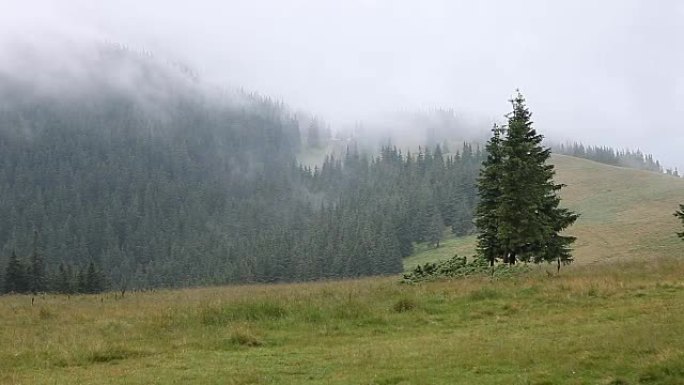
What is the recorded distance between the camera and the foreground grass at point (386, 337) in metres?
11.5

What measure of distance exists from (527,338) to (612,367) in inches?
163

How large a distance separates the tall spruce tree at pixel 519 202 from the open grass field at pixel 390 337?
167 inches

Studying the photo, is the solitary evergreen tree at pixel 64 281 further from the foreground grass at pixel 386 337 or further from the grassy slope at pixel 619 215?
the foreground grass at pixel 386 337

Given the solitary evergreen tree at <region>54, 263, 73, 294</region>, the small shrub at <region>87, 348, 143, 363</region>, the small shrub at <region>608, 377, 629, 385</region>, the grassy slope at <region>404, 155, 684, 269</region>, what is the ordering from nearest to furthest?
the small shrub at <region>608, 377, 629, 385</region>, the small shrub at <region>87, 348, 143, 363</region>, the grassy slope at <region>404, 155, 684, 269</region>, the solitary evergreen tree at <region>54, 263, 73, 294</region>

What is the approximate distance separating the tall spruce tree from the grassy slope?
84.7 feet

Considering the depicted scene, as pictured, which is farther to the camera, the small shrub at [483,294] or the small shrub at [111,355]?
the small shrub at [483,294]

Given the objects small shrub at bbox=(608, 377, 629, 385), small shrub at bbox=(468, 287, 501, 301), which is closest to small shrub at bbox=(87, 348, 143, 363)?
small shrub at bbox=(608, 377, 629, 385)

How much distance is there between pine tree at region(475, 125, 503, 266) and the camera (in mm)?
34219

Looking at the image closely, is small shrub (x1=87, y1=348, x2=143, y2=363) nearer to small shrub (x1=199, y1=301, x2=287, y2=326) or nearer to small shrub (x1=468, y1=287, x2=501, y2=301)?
small shrub (x1=199, y1=301, x2=287, y2=326)

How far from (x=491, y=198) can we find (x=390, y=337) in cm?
2065

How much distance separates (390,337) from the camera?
16828 mm

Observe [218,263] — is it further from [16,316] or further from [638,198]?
[16,316]

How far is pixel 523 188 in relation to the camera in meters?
31.5

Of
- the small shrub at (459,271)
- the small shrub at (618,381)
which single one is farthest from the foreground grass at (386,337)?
the small shrub at (459,271)
